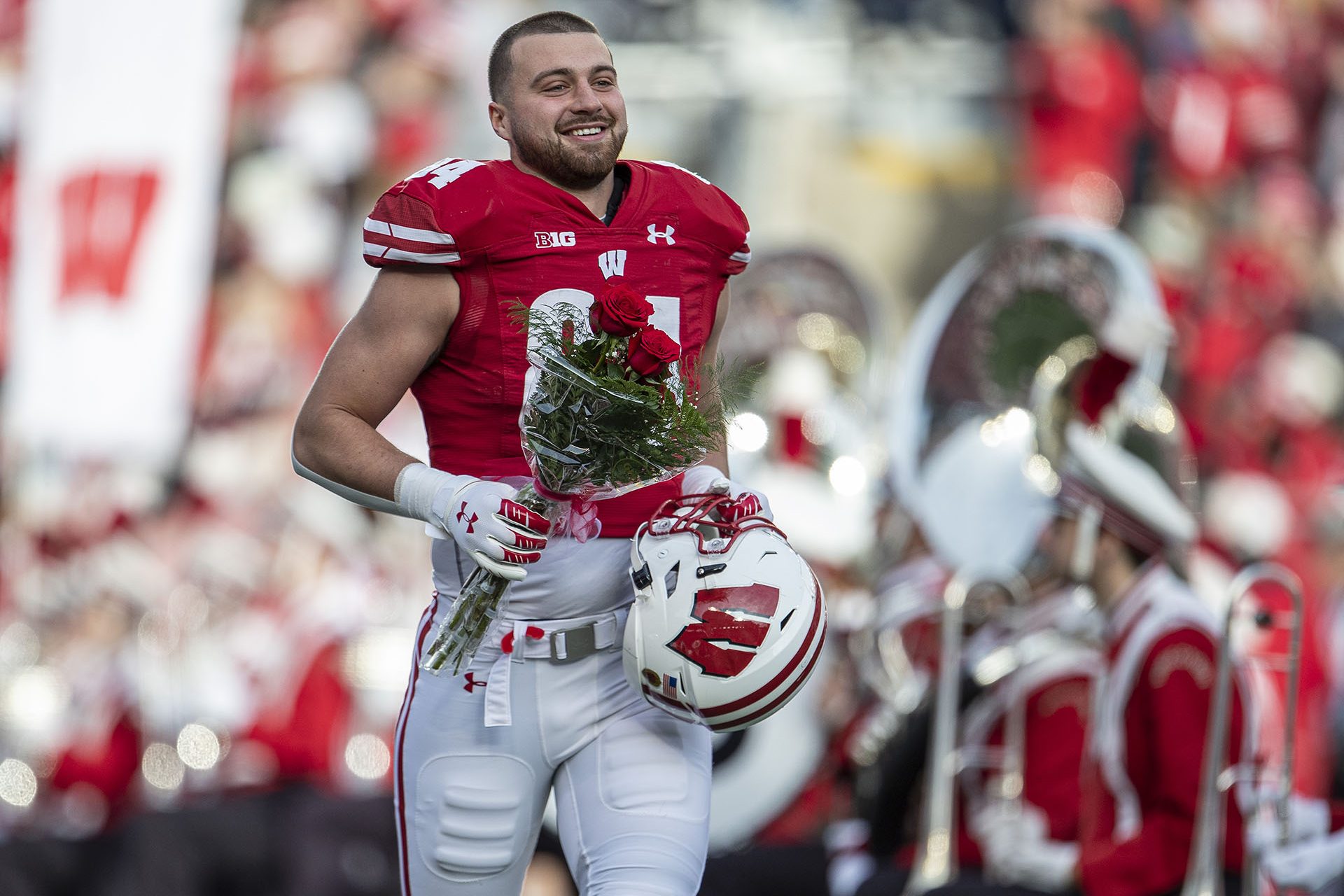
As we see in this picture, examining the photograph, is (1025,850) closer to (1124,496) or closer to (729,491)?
(1124,496)

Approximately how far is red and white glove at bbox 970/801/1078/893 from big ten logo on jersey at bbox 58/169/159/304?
10.7 meters

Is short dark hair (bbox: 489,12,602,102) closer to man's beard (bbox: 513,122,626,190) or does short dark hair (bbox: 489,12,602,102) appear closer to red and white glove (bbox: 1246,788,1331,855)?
man's beard (bbox: 513,122,626,190)

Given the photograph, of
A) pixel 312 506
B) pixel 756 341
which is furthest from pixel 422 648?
pixel 312 506

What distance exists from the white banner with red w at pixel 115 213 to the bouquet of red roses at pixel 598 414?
1106cm

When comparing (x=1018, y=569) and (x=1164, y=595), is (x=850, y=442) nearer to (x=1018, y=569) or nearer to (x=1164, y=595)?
(x=1018, y=569)

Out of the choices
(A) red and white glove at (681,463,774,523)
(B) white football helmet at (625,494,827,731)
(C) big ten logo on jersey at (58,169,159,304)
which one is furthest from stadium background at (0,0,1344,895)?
→ (B) white football helmet at (625,494,827,731)

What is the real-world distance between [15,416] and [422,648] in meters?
11.8

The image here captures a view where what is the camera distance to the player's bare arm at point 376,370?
2791 millimetres

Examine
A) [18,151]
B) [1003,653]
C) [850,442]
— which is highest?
[18,151]

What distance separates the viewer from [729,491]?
2.77 metres

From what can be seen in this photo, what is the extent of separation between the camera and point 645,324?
8.64 feet

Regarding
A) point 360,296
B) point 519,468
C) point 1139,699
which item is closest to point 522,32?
point 519,468

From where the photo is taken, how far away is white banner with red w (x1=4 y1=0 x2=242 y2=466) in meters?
13.6

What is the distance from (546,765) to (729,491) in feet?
1.69
